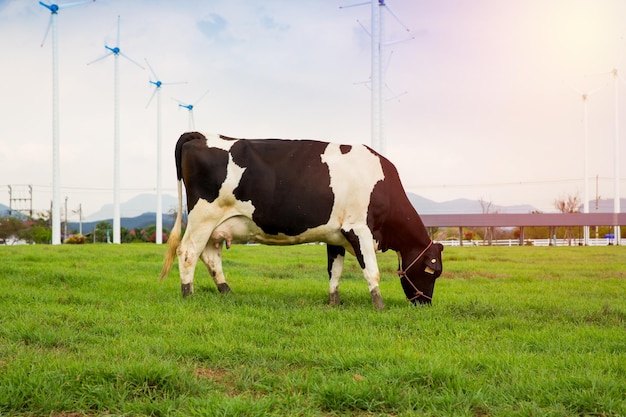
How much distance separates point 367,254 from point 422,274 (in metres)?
1.13

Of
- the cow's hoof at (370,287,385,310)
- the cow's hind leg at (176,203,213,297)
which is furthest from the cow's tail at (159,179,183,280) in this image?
the cow's hoof at (370,287,385,310)

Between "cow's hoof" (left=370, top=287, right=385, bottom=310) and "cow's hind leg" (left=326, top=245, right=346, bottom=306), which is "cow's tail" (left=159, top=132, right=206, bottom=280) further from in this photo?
"cow's hoof" (left=370, top=287, right=385, bottom=310)

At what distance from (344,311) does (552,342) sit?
2.88 metres

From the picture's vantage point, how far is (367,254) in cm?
955

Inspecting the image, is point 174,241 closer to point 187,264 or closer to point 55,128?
point 187,264

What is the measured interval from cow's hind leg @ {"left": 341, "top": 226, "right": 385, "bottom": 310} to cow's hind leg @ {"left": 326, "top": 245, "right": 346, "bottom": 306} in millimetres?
564

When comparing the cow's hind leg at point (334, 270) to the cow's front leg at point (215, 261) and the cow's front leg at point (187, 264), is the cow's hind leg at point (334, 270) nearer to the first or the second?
the cow's front leg at point (215, 261)

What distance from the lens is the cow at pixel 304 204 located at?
9727 millimetres

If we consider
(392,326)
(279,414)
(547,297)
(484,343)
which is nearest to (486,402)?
(279,414)

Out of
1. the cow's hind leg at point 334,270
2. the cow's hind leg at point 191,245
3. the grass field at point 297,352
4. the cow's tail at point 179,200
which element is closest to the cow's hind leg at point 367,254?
the grass field at point 297,352

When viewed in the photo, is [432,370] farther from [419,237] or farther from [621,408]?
[419,237]

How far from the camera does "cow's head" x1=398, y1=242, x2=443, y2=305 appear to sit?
10031 mm

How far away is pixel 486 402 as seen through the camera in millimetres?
4836

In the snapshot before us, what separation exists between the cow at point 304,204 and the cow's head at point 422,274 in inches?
0.6
